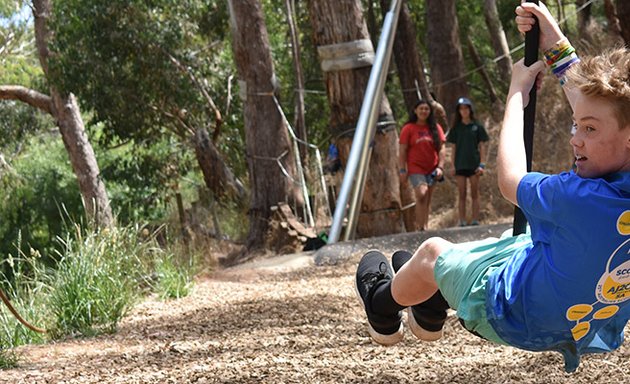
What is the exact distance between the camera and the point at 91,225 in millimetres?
7832

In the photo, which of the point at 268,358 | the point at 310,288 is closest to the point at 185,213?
the point at 310,288

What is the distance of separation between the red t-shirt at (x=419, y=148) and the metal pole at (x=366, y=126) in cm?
115

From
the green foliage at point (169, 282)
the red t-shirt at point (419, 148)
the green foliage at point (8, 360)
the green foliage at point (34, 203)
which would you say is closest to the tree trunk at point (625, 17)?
the red t-shirt at point (419, 148)

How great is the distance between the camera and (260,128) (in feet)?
41.1

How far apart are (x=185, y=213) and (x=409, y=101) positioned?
19.7ft

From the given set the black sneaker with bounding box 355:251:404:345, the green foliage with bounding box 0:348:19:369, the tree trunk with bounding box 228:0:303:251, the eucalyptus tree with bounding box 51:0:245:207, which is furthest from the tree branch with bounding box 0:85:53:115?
the black sneaker with bounding box 355:251:404:345

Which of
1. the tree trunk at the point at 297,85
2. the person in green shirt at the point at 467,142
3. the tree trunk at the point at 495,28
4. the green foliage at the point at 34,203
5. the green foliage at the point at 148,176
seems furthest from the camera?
the tree trunk at the point at 495,28

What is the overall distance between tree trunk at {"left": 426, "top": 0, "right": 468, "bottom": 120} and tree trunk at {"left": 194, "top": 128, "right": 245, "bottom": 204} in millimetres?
4661

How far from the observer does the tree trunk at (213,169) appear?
51.2 feet

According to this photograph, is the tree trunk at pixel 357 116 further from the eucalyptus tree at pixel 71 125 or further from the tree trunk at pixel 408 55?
the eucalyptus tree at pixel 71 125

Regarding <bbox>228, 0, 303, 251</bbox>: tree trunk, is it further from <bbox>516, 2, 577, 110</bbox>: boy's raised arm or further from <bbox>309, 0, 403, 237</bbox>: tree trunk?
<bbox>516, 2, 577, 110</bbox>: boy's raised arm

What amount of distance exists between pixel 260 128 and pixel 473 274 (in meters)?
9.40

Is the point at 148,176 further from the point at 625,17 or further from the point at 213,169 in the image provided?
the point at 625,17

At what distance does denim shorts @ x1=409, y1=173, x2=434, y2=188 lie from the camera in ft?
35.2
